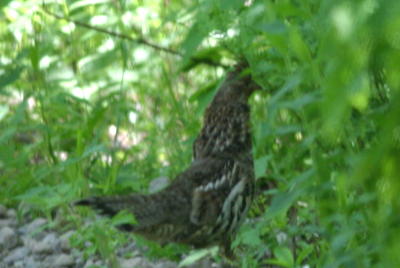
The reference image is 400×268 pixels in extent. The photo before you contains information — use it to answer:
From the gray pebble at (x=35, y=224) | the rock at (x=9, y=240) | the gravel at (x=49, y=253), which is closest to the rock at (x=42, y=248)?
the gravel at (x=49, y=253)

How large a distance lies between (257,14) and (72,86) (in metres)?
2.15

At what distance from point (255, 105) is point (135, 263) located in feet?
3.62

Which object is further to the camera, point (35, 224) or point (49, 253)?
point (35, 224)

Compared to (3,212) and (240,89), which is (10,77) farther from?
(3,212)

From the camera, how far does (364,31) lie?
992mm

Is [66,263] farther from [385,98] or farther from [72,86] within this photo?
[385,98]

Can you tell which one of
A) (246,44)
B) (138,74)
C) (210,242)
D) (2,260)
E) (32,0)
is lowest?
(210,242)

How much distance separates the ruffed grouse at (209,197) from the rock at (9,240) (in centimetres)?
113

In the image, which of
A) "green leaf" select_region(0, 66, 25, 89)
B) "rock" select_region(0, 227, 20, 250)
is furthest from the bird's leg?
"green leaf" select_region(0, 66, 25, 89)

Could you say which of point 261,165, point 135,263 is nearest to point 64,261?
point 135,263

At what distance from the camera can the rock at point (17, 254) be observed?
15.0ft

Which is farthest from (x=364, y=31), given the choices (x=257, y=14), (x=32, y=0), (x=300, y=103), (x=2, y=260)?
(x=2, y=260)

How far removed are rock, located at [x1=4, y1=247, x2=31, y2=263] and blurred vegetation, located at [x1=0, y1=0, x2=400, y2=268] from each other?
260 millimetres

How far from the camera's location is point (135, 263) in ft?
14.2
